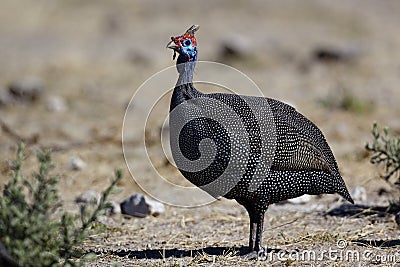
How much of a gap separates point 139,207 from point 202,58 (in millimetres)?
8068

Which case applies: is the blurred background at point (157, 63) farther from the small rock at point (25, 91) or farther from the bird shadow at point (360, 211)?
the bird shadow at point (360, 211)

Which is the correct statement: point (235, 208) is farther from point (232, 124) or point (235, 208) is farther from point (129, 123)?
point (129, 123)

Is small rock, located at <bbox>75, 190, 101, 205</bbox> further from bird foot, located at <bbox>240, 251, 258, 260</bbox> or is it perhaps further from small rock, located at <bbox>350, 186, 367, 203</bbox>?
small rock, located at <bbox>350, 186, 367, 203</bbox>

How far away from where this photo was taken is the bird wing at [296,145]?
168 inches

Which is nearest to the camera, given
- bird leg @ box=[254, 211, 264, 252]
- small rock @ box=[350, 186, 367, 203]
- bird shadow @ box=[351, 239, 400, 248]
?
bird leg @ box=[254, 211, 264, 252]

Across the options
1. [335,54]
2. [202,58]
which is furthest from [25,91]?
[335,54]

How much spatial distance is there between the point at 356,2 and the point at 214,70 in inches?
354

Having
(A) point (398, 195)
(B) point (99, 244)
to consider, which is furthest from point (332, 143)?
(B) point (99, 244)

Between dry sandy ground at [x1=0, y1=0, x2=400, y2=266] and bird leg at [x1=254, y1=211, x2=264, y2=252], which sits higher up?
dry sandy ground at [x1=0, y1=0, x2=400, y2=266]

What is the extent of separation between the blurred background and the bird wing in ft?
6.86

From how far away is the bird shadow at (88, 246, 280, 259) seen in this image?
4.48 metres

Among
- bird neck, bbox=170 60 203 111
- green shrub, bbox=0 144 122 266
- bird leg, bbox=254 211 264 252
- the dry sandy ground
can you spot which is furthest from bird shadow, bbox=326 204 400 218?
green shrub, bbox=0 144 122 266

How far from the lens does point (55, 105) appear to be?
9.80m

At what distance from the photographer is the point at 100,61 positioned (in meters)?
13.2
